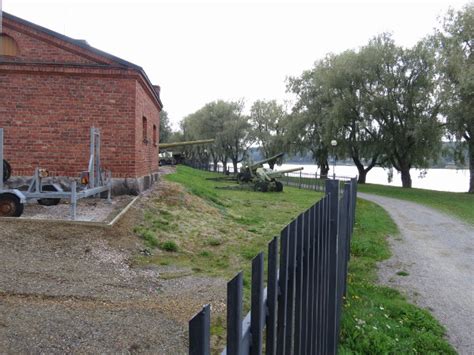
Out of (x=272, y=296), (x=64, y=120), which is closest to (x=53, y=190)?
(x=64, y=120)

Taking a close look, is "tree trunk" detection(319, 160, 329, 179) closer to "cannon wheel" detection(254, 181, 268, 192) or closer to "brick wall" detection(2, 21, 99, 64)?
"cannon wheel" detection(254, 181, 268, 192)

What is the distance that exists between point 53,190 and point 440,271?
7941 millimetres

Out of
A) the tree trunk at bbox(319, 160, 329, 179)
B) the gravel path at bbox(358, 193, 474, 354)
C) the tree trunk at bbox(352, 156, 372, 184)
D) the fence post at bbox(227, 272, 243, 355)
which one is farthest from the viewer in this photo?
the tree trunk at bbox(319, 160, 329, 179)

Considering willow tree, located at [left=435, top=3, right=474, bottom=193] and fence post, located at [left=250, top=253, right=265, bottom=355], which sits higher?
willow tree, located at [left=435, top=3, right=474, bottom=193]

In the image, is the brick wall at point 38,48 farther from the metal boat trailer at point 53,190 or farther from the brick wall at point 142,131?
the metal boat trailer at point 53,190

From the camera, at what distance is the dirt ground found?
3.60 m

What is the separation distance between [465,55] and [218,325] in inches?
959

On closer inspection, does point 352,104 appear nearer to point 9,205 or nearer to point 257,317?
point 9,205

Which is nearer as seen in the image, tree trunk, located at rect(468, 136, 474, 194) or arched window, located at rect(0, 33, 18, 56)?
arched window, located at rect(0, 33, 18, 56)

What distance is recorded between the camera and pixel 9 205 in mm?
7812

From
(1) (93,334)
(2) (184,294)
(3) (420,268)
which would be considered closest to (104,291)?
(2) (184,294)

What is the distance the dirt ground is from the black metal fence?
1.49 metres

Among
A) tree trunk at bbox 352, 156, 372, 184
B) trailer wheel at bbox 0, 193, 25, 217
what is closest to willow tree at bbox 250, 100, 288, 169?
tree trunk at bbox 352, 156, 372, 184

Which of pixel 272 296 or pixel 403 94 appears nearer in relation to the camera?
pixel 272 296
